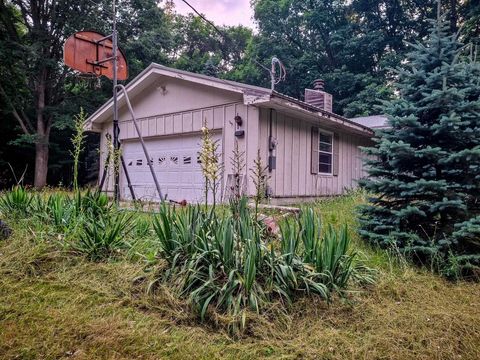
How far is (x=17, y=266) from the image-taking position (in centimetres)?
287

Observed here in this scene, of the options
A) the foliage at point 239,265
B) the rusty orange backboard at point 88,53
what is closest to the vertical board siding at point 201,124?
the rusty orange backboard at point 88,53

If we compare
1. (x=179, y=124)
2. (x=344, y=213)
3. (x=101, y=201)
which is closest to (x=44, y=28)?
(x=179, y=124)

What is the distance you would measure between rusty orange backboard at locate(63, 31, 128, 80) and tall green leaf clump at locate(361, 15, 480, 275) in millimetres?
4680

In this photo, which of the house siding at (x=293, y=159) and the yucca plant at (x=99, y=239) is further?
the house siding at (x=293, y=159)

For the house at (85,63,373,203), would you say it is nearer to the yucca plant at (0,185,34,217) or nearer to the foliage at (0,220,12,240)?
the yucca plant at (0,185,34,217)

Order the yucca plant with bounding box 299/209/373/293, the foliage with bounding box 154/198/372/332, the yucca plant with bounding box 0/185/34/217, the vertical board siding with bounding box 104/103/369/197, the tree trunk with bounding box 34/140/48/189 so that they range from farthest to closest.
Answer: the tree trunk with bounding box 34/140/48/189 → the vertical board siding with bounding box 104/103/369/197 → the yucca plant with bounding box 0/185/34/217 → the yucca plant with bounding box 299/209/373/293 → the foliage with bounding box 154/198/372/332

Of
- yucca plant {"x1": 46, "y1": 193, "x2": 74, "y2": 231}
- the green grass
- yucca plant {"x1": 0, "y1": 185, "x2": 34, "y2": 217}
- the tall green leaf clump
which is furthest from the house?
the green grass

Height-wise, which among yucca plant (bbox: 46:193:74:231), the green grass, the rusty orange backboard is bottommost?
the green grass

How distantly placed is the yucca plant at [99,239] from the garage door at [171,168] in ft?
13.6

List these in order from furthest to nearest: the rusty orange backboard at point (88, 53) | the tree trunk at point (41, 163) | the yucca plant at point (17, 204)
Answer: the tree trunk at point (41, 163)
the rusty orange backboard at point (88, 53)
the yucca plant at point (17, 204)

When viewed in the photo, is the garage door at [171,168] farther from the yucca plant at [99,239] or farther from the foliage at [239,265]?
the foliage at [239,265]

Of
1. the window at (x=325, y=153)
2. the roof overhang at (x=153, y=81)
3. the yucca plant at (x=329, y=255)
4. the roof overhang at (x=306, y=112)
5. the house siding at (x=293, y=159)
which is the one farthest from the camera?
the window at (x=325, y=153)

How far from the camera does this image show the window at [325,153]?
8.23 m

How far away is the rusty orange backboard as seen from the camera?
5570 millimetres
